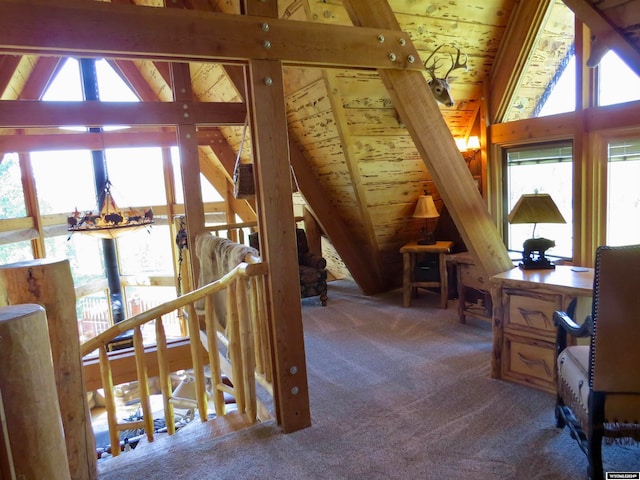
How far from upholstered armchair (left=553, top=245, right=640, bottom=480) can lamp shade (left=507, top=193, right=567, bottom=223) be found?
107 cm

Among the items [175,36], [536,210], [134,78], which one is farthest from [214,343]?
[134,78]

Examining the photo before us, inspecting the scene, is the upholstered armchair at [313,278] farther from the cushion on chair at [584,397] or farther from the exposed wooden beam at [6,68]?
the exposed wooden beam at [6,68]

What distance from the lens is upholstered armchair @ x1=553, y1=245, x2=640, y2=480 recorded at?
5.34 ft

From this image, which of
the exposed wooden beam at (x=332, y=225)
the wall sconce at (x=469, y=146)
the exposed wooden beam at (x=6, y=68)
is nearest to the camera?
the wall sconce at (x=469, y=146)

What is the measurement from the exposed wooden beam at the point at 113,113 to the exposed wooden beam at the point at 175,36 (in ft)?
7.64

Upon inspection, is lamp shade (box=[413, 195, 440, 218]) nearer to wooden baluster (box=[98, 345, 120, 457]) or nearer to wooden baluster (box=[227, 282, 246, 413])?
wooden baluster (box=[227, 282, 246, 413])

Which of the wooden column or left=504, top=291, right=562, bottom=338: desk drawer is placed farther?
left=504, top=291, right=562, bottom=338: desk drawer

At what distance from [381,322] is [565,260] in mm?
1828

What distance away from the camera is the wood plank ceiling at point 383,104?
11.4 ft

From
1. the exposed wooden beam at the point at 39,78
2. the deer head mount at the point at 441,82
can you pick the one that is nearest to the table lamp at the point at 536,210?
the deer head mount at the point at 441,82

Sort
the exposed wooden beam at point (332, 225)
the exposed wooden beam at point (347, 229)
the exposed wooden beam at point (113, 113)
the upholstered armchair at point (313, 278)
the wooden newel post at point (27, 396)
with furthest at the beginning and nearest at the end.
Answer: the upholstered armchair at point (313, 278)
the exposed wooden beam at point (332, 225)
the exposed wooden beam at point (113, 113)
the exposed wooden beam at point (347, 229)
the wooden newel post at point (27, 396)

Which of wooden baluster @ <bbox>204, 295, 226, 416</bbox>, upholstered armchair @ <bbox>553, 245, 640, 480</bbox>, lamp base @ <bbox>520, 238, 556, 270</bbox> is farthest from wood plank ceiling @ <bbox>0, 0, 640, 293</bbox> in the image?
wooden baluster @ <bbox>204, 295, 226, 416</bbox>

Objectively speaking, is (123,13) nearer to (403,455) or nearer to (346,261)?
(403,455)

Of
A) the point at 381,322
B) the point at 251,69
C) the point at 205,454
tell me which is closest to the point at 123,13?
the point at 251,69
